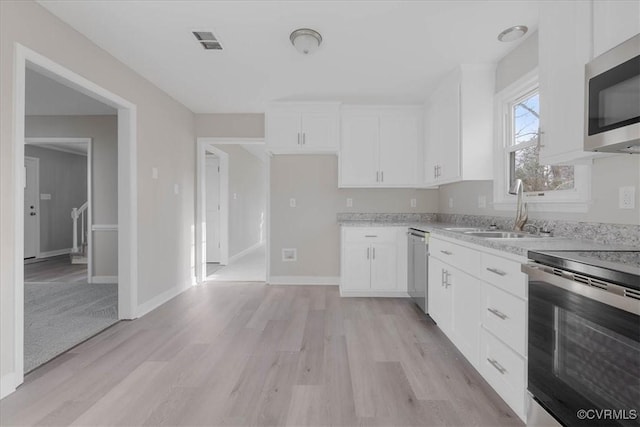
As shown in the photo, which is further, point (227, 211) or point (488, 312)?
point (227, 211)

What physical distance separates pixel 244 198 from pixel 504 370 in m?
6.22

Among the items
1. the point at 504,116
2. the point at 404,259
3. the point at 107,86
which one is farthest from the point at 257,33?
the point at 404,259

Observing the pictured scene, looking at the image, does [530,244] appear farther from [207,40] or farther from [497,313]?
[207,40]

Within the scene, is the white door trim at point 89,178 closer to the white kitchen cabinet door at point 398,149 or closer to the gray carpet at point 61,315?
the gray carpet at point 61,315

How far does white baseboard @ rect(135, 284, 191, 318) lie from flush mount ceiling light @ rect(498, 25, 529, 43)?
3975 millimetres

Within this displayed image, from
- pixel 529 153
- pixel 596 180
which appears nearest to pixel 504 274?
pixel 596 180

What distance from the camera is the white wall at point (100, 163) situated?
428 centimetres

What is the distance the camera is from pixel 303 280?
4.23 meters

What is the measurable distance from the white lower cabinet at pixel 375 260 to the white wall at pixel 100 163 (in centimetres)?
328

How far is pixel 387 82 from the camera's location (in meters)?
3.17

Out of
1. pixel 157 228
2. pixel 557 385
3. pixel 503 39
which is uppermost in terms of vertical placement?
pixel 503 39

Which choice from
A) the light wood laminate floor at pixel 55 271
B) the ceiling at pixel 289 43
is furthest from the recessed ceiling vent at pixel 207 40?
the light wood laminate floor at pixel 55 271

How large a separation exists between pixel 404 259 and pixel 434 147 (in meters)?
1.33

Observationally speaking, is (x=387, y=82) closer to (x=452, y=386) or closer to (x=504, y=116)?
(x=504, y=116)
